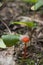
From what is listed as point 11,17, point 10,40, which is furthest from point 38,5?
point 10,40

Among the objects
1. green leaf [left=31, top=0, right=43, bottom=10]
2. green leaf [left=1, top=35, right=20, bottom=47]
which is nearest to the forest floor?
green leaf [left=1, top=35, right=20, bottom=47]

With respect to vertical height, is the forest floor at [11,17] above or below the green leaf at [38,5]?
below

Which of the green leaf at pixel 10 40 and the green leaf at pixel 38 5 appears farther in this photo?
the green leaf at pixel 38 5

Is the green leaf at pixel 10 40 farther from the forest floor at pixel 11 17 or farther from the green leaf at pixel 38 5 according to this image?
the green leaf at pixel 38 5

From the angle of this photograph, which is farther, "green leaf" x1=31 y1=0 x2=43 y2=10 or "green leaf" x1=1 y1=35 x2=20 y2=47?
"green leaf" x1=31 y1=0 x2=43 y2=10

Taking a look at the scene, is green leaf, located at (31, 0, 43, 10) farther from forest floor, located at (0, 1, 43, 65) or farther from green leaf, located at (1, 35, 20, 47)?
green leaf, located at (1, 35, 20, 47)

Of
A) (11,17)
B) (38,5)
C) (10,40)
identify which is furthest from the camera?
(11,17)

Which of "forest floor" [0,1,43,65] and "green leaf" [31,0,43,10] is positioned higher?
"green leaf" [31,0,43,10]

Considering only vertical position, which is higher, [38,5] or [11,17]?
[38,5]

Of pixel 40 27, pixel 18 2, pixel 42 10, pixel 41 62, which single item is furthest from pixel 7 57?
pixel 18 2

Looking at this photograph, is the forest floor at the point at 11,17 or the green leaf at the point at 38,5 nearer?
the forest floor at the point at 11,17

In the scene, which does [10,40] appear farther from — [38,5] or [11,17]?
[11,17]

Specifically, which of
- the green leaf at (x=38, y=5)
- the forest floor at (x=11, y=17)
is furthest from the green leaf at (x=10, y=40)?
the green leaf at (x=38, y=5)
